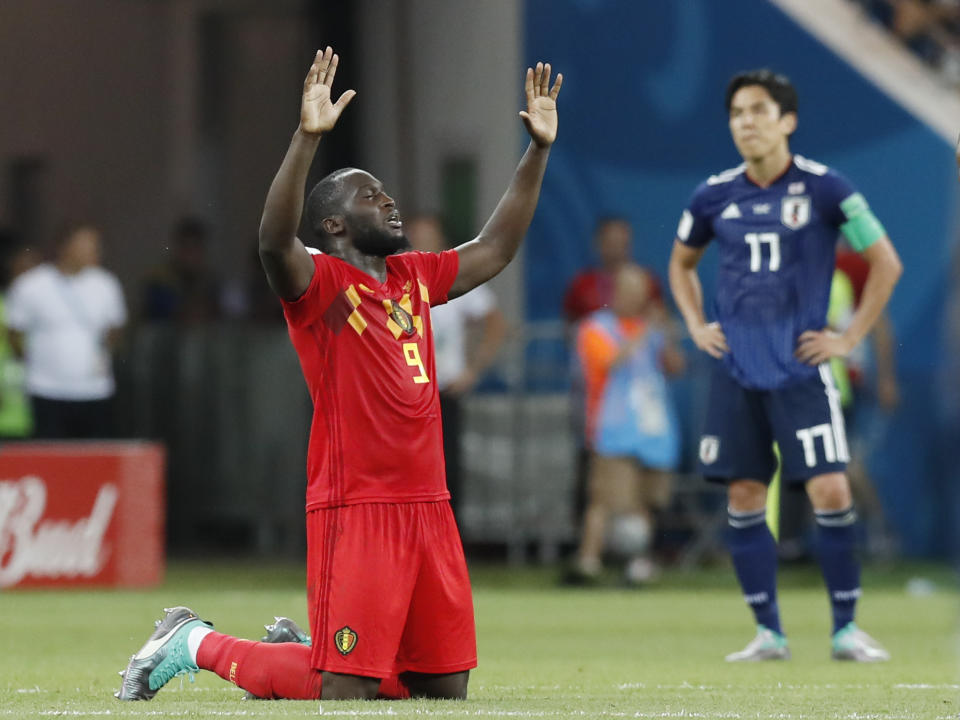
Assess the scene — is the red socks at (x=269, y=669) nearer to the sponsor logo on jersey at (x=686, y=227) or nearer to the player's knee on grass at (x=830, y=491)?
the player's knee on grass at (x=830, y=491)

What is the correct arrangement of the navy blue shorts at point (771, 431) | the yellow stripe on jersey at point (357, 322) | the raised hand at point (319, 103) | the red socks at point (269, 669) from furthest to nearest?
the navy blue shorts at point (771, 431) < the yellow stripe on jersey at point (357, 322) < the red socks at point (269, 669) < the raised hand at point (319, 103)

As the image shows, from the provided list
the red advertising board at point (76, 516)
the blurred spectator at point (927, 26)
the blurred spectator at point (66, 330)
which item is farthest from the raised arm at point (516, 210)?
the blurred spectator at point (927, 26)

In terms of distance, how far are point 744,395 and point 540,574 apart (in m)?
6.45

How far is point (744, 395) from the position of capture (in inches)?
Result: 358

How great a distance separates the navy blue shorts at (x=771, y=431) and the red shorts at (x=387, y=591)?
8.27 feet

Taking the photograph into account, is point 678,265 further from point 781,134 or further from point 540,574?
point 540,574

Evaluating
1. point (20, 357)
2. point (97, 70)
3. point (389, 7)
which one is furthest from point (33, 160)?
point (20, 357)

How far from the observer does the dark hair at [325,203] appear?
6.94m

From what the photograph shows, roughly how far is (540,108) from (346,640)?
1.94 m

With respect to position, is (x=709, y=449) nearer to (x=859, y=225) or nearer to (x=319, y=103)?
(x=859, y=225)

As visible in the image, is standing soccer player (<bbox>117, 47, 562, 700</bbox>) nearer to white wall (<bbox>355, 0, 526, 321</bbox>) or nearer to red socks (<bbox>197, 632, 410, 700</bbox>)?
red socks (<bbox>197, 632, 410, 700</bbox>)

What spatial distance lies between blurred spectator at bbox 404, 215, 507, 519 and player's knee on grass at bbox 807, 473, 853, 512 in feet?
16.4

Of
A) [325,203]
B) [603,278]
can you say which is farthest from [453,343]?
[325,203]

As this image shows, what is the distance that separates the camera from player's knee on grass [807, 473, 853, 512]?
8.95 m
